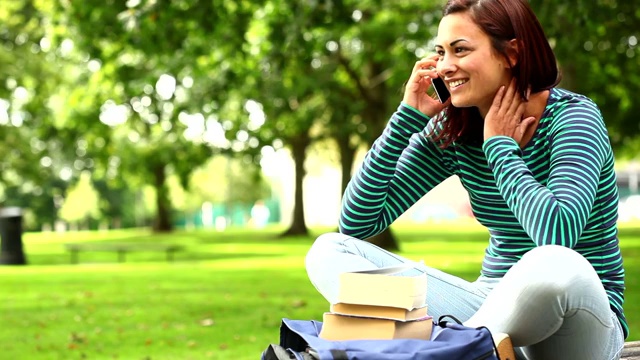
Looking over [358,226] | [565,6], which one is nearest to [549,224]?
[358,226]

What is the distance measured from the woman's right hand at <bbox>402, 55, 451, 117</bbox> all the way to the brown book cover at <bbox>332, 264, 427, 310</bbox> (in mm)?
972

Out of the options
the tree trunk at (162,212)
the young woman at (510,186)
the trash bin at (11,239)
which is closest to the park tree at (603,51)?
the young woman at (510,186)

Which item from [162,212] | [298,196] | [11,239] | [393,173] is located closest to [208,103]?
[11,239]

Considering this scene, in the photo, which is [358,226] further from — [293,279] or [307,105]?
[307,105]

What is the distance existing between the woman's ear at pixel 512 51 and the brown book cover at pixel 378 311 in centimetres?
93

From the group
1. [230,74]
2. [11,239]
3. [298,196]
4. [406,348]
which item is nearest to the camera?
[406,348]

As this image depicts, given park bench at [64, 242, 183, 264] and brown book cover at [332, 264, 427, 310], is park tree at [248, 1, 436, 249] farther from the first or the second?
brown book cover at [332, 264, 427, 310]

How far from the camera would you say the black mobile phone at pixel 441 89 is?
132 inches

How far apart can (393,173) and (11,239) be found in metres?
17.5

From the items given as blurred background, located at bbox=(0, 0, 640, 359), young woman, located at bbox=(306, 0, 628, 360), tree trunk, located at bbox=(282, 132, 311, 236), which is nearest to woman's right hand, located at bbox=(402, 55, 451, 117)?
young woman, located at bbox=(306, 0, 628, 360)

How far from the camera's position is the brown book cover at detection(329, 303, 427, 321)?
254 centimetres

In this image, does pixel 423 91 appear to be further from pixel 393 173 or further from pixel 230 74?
pixel 230 74

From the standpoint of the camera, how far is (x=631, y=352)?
11.3 feet

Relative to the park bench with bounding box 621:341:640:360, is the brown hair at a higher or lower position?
higher
